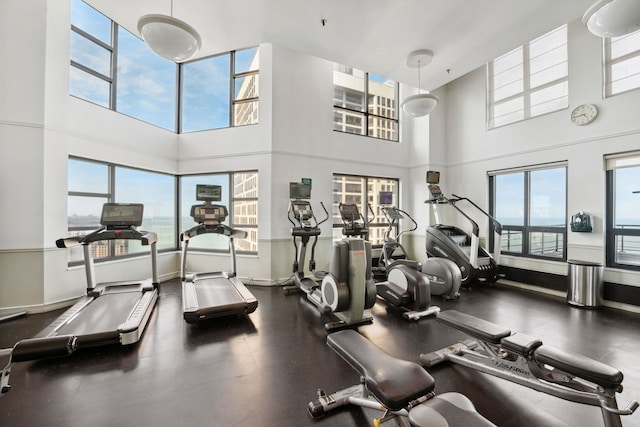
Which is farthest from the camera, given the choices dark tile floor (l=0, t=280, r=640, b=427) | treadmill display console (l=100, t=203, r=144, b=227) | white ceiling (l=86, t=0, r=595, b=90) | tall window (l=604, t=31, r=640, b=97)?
tall window (l=604, t=31, r=640, b=97)

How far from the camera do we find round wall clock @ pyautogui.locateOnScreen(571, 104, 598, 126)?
434cm

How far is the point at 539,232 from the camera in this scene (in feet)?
16.9

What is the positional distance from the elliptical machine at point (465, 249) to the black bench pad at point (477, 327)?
111 inches

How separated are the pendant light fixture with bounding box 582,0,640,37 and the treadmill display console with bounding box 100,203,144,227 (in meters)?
6.06

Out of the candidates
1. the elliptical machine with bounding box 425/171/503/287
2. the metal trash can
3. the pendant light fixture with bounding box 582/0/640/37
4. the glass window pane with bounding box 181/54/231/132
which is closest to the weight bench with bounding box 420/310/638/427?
the elliptical machine with bounding box 425/171/503/287

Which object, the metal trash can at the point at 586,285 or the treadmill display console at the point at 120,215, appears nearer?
the treadmill display console at the point at 120,215

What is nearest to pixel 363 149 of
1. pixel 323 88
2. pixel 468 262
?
pixel 323 88

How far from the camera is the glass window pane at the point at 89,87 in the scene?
4.30 m

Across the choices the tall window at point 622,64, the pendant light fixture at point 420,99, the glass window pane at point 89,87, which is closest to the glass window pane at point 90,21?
the glass window pane at point 89,87

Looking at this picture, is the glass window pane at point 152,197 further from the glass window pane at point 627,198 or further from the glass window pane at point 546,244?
the glass window pane at point 627,198

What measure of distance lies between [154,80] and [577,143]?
26.8 feet

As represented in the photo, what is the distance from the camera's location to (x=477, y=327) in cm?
229

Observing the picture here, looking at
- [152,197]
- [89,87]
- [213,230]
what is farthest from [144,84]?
[213,230]

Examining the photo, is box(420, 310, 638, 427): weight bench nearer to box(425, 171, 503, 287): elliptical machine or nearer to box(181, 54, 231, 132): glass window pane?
box(425, 171, 503, 287): elliptical machine
